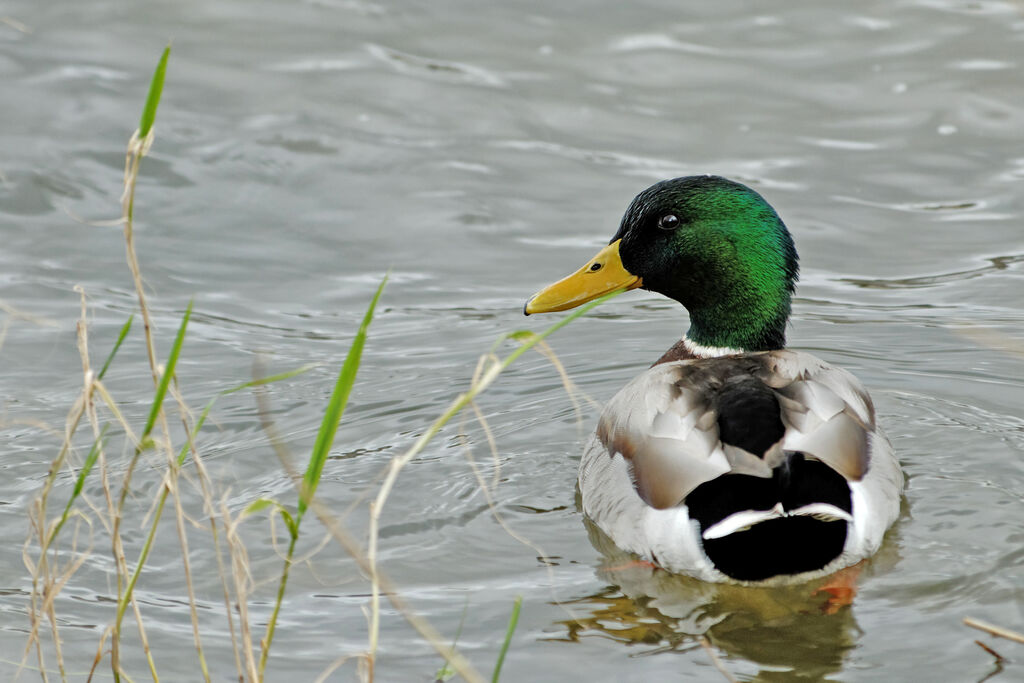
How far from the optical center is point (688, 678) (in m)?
4.31

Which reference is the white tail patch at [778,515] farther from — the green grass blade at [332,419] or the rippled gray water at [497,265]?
the green grass blade at [332,419]

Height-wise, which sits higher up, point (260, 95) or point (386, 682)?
point (260, 95)

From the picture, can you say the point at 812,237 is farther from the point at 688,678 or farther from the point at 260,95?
the point at 688,678

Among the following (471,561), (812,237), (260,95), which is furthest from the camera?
(260,95)

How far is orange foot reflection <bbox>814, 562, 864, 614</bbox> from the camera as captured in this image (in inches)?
185

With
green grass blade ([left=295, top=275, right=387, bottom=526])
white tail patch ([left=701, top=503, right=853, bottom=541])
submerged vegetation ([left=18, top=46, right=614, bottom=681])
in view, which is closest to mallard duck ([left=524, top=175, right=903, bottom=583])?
white tail patch ([left=701, top=503, right=853, bottom=541])

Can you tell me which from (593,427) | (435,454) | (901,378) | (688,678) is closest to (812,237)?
(901,378)

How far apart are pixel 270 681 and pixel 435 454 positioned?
6.66 ft

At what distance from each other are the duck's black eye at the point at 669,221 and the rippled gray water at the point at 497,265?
1.08m

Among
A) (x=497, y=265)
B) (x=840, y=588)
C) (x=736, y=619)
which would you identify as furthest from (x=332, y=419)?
(x=497, y=265)

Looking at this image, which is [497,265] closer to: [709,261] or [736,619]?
[709,261]

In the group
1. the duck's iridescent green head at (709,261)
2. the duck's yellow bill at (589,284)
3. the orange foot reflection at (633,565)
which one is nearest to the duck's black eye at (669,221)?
the duck's iridescent green head at (709,261)

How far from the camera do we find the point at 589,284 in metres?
6.45

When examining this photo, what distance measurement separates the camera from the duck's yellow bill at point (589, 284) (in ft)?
21.0
